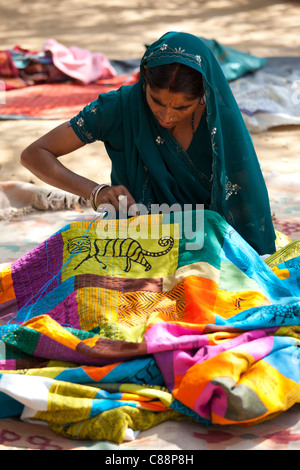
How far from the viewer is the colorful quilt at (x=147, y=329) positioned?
160 centimetres

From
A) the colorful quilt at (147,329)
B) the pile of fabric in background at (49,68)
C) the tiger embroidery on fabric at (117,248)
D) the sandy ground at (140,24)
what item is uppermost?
the sandy ground at (140,24)

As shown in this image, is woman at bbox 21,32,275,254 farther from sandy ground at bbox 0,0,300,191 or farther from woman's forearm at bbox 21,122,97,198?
sandy ground at bbox 0,0,300,191

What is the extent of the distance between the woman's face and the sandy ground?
251 cm

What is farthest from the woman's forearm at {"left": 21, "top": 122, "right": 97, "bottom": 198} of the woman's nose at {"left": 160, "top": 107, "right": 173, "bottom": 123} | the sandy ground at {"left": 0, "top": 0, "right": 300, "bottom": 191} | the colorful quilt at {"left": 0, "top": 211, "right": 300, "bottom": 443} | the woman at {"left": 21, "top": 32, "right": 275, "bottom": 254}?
the sandy ground at {"left": 0, "top": 0, "right": 300, "bottom": 191}

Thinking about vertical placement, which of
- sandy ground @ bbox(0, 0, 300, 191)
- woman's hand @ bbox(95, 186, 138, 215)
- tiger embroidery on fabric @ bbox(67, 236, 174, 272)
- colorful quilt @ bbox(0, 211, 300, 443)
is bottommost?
colorful quilt @ bbox(0, 211, 300, 443)

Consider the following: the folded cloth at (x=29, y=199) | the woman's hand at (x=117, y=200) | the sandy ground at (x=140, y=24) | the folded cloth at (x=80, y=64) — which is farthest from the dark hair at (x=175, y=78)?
the folded cloth at (x=80, y=64)

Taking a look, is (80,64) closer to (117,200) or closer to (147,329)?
(117,200)

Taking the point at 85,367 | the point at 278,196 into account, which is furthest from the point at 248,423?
the point at 278,196

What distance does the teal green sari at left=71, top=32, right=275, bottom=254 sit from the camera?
97.7 inches

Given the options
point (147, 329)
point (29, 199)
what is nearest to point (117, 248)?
point (147, 329)

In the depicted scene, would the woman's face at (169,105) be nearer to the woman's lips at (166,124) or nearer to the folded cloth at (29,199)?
the woman's lips at (166,124)

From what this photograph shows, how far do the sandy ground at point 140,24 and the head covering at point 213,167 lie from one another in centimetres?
225

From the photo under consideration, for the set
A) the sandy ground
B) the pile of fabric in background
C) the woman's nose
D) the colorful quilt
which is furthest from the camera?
the sandy ground
